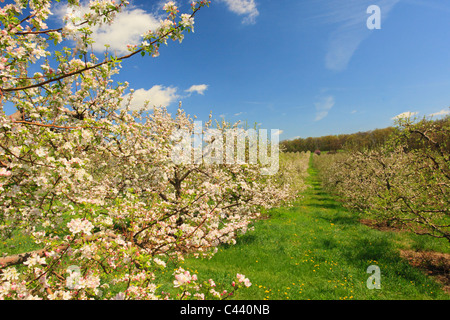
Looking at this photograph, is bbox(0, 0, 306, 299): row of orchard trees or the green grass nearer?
bbox(0, 0, 306, 299): row of orchard trees

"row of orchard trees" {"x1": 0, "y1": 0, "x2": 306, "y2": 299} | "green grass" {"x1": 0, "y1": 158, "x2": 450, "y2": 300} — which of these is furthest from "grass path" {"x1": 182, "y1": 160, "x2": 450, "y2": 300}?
"row of orchard trees" {"x1": 0, "y1": 0, "x2": 306, "y2": 299}

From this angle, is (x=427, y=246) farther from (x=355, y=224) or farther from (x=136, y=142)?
(x=136, y=142)

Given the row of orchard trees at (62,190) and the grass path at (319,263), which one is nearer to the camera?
the row of orchard trees at (62,190)

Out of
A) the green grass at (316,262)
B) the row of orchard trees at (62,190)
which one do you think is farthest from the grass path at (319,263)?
the row of orchard trees at (62,190)

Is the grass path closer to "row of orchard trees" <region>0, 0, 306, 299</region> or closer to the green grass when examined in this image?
the green grass

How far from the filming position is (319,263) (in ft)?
31.1

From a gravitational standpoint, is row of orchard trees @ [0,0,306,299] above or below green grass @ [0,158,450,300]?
above

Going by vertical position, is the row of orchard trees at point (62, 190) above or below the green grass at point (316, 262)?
above

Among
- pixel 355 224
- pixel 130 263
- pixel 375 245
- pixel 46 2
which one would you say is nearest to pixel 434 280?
pixel 375 245

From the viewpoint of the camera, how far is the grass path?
7.50 metres

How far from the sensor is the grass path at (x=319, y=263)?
7.50 meters

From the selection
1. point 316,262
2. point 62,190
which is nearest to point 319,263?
point 316,262

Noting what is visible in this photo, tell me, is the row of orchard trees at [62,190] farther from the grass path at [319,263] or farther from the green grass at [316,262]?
the grass path at [319,263]
